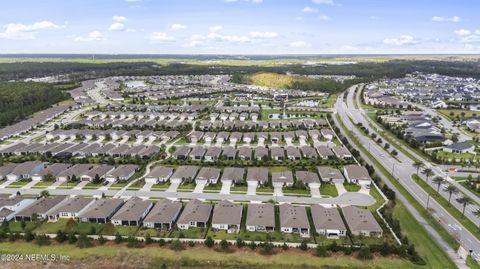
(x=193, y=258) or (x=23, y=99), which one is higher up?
(x=23, y=99)

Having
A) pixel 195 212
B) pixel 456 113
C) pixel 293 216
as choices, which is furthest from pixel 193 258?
pixel 456 113

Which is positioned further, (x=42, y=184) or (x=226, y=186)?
(x=42, y=184)

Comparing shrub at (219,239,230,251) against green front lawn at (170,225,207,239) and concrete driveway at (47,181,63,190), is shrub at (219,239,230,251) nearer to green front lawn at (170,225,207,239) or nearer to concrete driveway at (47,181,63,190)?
green front lawn at (170,225,207,239)

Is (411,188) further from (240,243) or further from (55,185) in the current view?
(55,185)

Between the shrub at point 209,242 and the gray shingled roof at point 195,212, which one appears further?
the gray shingled roof at point 195,212

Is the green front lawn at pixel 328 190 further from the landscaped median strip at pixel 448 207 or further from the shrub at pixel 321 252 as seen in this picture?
the shrub at pixel 321 252

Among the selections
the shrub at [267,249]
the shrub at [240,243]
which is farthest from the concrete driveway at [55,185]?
the shrub at [267,249]
